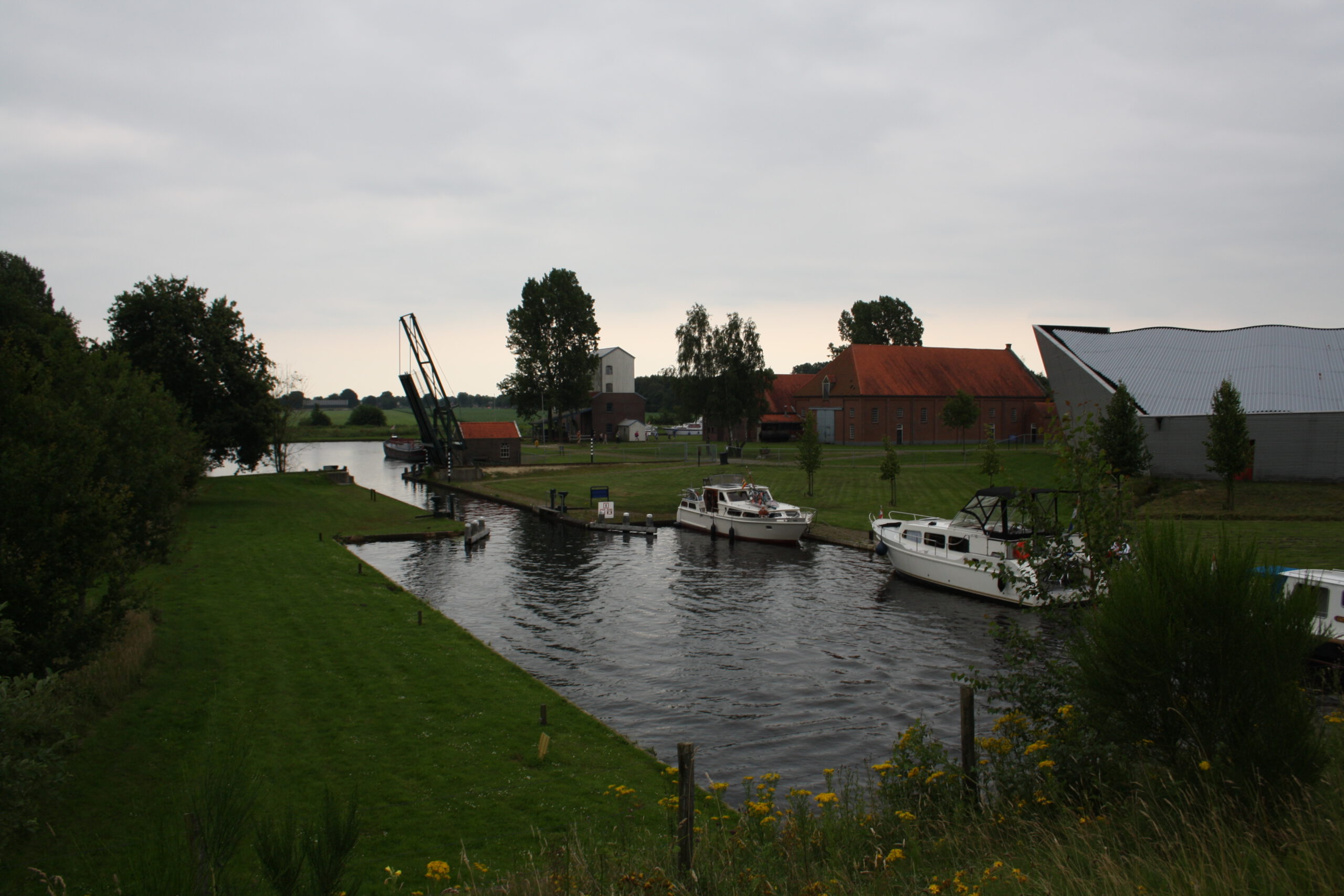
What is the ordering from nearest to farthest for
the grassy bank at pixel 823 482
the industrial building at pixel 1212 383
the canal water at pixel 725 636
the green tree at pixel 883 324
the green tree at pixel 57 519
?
the green tree at pixel 57 519, the canal water at pixel 725 636, the industrial building at pixel 1212 383, the grassy bank at pixel 823 482, the green tree at pixel 883 324

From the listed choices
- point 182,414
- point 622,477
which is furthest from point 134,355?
point 622,477

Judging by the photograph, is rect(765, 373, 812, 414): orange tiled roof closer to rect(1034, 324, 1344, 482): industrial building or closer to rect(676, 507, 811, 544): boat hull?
rect(1034, 324, 1344, 482): industrial building

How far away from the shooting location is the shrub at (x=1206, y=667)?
261 inches

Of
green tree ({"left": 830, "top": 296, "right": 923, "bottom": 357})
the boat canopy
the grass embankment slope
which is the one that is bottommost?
the grass embankment slope

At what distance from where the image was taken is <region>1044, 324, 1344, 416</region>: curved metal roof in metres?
47.0

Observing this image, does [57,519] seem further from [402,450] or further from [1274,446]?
[402,450]

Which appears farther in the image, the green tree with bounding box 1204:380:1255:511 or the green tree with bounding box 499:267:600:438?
the green tree with bounding box 499:267:600:438

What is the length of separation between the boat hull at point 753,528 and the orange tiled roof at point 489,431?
1492 inches

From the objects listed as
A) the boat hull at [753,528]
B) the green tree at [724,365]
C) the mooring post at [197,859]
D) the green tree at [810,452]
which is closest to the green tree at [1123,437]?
the boat hull at [753,528]

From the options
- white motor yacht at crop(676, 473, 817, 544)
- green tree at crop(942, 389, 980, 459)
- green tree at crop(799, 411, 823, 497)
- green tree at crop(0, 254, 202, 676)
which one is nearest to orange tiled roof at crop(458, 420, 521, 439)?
green tree at crop(799, 411, 823, 497)

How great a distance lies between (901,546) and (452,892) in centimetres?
2404

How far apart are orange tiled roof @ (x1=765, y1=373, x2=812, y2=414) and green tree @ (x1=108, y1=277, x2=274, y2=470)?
65477 mm

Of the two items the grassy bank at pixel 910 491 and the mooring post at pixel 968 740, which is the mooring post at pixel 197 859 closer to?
the mooring post at pixel 968 740

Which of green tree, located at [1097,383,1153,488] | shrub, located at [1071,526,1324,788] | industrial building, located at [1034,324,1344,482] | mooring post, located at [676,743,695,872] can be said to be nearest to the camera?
shrub, located at [1071,526,1324,788]
